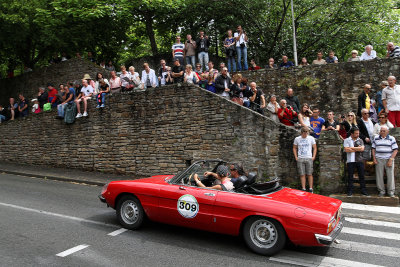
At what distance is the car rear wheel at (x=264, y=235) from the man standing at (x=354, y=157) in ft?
16.3

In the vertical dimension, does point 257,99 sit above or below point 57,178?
above

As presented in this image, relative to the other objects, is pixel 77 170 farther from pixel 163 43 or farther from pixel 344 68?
pixel 163 43

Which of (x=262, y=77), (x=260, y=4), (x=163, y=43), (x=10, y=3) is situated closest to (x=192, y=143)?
(x=262, y=77)

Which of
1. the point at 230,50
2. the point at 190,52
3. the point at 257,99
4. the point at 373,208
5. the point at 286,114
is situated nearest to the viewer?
the point at 373,208

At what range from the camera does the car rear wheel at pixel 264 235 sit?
5633mm

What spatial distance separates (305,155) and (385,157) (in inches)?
81.5

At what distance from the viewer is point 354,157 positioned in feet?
31.5

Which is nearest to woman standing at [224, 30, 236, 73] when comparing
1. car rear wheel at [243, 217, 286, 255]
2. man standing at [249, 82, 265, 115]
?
man standing at [249, 82, 265, 115]

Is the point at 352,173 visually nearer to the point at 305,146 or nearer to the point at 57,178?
the point at 305,146

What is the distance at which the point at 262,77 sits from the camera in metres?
14.8

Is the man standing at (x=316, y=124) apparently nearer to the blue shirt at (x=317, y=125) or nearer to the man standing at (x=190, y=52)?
the blue shirt at (x=317, y=125)

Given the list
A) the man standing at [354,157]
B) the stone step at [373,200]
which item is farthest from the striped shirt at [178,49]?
the stone step at [373,200]

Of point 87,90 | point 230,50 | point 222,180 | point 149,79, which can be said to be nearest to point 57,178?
point 87,90

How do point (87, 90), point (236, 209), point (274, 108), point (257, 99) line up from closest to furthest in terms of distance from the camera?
point (236, 209) → point (274, 108) → point (257, 99) → point (87, 90)
